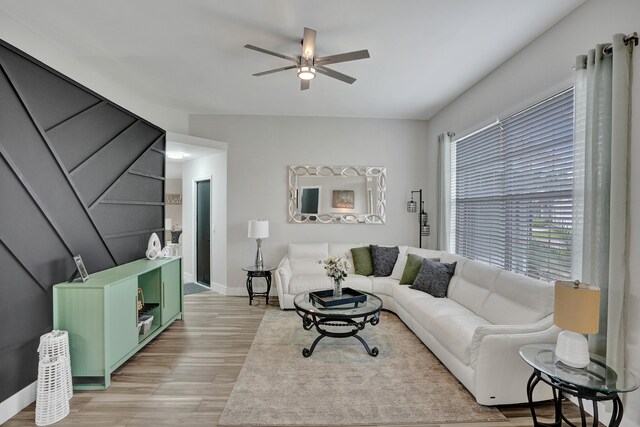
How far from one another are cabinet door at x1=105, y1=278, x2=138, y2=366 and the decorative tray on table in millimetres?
1747

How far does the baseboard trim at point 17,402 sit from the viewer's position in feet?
6.75

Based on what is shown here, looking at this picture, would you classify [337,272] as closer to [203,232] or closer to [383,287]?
[383,287]

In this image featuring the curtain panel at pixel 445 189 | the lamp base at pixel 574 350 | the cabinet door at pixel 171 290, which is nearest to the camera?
the lamp base at pixel 574 350

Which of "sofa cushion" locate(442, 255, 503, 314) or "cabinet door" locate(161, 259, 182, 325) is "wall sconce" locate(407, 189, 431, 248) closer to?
"sofa cushion" locate(442, 255, 503, 314)

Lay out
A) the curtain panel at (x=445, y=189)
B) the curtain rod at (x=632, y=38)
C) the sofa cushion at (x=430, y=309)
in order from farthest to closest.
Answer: the curtain panel at (x=445, y=189)
the sofa cushion at (x=430, y=309)
the curtain rod at (x=632, y=38)

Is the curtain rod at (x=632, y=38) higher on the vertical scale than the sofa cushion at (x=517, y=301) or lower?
higher

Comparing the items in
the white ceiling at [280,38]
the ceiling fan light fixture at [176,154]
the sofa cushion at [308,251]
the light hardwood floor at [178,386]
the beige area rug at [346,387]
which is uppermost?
the white ceiling at [280,38]

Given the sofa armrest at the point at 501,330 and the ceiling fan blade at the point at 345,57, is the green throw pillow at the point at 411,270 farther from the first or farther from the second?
the ceiling fan blade at the point at 345,57

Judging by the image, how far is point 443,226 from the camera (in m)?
4.66

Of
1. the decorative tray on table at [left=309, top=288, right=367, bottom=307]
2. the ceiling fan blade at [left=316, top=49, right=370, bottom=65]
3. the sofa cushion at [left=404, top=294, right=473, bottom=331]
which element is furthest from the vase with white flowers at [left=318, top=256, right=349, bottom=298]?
the ceiling fan blade at [left=316, top=49, right=370, bottom=65]

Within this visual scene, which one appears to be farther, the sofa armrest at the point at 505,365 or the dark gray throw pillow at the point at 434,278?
the dark gray throw pillow at the point at 434,278

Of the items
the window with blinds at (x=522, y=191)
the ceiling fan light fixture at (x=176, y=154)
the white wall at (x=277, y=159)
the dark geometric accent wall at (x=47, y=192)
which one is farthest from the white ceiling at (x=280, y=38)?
the ceiling fan light fixture at (x=176, y=154)

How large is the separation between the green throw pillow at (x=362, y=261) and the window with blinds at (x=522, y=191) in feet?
4.54

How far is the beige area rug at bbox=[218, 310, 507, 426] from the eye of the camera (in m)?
2.12
